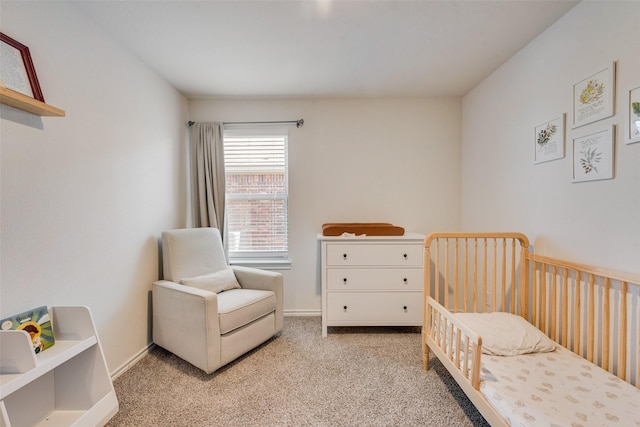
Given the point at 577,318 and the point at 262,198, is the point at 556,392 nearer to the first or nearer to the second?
the point at 577,318

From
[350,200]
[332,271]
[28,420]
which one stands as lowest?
[28,420]

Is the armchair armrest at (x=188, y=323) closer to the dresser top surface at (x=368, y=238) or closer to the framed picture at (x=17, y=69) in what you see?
the dresser top surface at (x=368, y=238)

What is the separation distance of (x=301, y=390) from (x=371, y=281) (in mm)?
1045

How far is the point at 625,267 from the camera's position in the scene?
1319mm

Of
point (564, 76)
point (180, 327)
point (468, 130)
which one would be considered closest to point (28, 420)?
point (180, 327)

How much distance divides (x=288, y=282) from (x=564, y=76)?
2.79 m

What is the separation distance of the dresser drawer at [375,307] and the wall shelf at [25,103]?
7.11ft

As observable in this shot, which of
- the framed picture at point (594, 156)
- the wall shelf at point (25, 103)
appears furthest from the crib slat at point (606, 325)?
the wall shelf at point (25, 103)

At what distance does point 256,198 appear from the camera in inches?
116

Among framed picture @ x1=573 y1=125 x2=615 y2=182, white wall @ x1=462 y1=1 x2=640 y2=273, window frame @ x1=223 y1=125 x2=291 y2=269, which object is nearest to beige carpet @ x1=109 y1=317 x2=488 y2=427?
window frame @ x1=223 y1=125 x2=291 y2=269

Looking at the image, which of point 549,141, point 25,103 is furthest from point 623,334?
point 25,103

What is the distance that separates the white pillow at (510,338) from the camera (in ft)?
4.86

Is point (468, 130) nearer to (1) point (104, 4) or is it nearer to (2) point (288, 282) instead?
(2) point (288, 282)

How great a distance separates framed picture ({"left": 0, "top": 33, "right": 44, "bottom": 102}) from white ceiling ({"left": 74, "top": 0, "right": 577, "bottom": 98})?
1.78 feet
